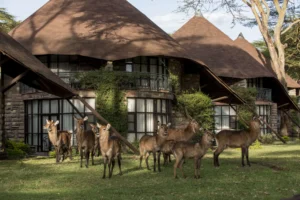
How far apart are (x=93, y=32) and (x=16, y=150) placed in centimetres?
1060

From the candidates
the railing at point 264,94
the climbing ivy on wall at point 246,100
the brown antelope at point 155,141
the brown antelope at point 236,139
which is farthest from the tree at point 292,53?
the brown antelope at point 155,141

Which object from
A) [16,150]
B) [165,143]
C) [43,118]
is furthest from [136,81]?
[165,143]

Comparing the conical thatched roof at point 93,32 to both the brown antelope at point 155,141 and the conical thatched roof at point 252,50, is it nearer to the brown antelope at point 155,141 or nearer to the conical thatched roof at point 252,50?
the brown antelope at point 155,141

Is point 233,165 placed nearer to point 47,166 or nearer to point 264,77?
point 47,166

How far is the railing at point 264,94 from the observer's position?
48094 millimetres

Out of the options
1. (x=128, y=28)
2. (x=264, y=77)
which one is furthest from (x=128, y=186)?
(x=264, y=77)

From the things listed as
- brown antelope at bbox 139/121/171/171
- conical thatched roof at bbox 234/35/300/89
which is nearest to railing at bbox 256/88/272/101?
conical thatched roof at bbox 234/35/300/89

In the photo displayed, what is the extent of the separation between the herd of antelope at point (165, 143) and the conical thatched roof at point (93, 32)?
33.7ft

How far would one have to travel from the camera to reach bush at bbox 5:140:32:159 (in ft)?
88.9

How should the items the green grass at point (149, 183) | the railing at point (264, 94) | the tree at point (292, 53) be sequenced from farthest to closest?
the tree at point (292, 53) < the railing at point (264, 94) < the green grass at point (149, 183)

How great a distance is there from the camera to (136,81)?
33.1 meters

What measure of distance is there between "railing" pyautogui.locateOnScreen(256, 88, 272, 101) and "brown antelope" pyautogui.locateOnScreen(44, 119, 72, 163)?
27166mm

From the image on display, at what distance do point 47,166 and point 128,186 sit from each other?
716cm

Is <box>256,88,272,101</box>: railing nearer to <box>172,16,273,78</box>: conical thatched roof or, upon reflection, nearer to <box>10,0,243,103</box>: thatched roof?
<box>172,16,273,78</box>: conical thatched roof
